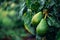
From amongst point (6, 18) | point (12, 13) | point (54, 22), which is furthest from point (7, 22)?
point (54, 22)

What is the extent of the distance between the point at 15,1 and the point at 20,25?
1.05m

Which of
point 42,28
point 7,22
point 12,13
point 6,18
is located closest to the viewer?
point 42,28

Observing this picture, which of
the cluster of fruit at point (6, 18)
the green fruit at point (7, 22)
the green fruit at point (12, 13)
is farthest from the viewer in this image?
the green fruit at point (7, 22)

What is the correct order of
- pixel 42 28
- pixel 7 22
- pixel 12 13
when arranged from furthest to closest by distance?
pixel 7 22 < pixel 12 13 < pixel 42 28

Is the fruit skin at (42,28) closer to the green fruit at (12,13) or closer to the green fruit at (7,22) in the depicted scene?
the green fruit at (12,13)

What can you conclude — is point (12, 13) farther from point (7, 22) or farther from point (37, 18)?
point (37, 18)

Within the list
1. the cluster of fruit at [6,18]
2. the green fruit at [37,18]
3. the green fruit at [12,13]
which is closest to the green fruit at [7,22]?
the cluster of fruit at [6,18]

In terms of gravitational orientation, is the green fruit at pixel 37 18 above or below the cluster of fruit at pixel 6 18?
above

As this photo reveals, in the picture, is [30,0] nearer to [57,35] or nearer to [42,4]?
[42,4]

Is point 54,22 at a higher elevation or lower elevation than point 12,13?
higher

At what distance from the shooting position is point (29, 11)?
1.52 m

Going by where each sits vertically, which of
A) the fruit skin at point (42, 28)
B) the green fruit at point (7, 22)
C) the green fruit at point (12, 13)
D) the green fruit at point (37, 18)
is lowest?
the green fruit at point (7, 22)

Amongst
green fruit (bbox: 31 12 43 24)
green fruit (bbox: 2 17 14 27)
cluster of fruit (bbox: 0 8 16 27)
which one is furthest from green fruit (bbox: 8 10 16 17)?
green fruit (bbox: 31 12 43 24)

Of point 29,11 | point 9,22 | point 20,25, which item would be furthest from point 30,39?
point 29,11
